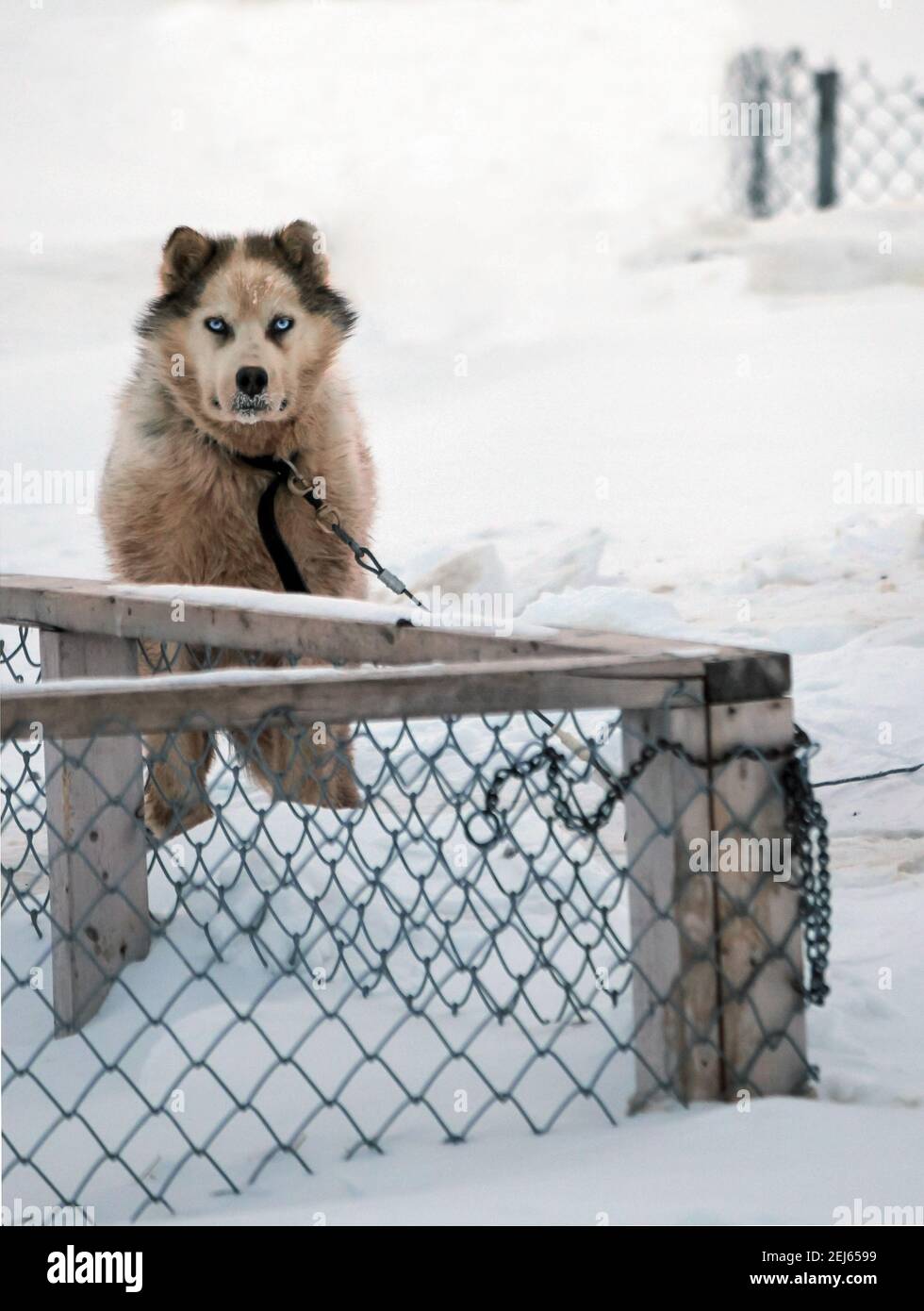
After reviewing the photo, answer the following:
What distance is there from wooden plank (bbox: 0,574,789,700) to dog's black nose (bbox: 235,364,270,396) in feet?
4.73

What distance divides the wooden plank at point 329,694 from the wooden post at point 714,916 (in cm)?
12

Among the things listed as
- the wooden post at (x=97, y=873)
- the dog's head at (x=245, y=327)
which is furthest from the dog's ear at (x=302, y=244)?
the wooden post at (x=97, y=873)

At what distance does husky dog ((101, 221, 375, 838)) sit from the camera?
5.04 m

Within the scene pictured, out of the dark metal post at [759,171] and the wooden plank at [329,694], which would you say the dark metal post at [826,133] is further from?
the wooden plank at [329,694]

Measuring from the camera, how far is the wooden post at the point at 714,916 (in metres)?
2.42

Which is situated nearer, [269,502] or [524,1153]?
[524,1153]

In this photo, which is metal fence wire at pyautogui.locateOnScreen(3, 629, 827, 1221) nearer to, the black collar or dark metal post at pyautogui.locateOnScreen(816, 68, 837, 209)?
the black collar

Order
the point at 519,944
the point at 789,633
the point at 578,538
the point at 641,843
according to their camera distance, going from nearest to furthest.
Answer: the point at 641,843 → the point at 519,944 → the point at 789,633 → the point at 578,538

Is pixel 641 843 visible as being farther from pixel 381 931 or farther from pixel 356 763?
pixel 356 763

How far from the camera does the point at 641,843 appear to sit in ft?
8.13

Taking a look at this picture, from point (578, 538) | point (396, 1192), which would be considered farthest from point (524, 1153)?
point (578, 538)

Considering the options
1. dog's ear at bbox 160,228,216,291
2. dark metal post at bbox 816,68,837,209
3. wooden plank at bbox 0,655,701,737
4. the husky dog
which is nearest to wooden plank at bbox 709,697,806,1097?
wooden plank at bbox 0,655,701,737

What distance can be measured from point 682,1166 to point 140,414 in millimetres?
3649
